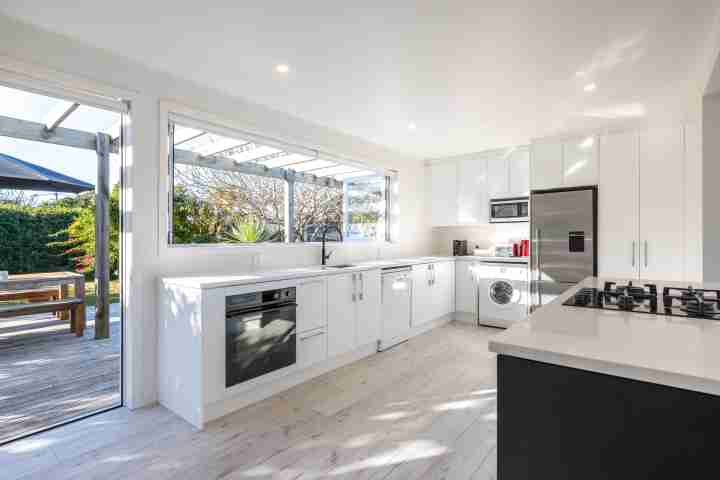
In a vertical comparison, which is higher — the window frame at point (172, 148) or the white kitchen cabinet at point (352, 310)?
the window frame at point (172, 148)

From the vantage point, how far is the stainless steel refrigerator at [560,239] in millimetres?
4000

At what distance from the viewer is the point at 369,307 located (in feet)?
11.8

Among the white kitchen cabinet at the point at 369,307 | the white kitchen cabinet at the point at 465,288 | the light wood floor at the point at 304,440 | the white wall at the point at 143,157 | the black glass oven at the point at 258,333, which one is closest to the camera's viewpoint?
the light wood floor at the point at 304,440

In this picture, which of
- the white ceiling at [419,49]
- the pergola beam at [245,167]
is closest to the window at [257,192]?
the pergola beam at [245,167]

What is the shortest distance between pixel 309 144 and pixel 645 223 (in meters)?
3.55

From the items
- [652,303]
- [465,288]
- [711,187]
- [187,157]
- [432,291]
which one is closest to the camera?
[652,303]

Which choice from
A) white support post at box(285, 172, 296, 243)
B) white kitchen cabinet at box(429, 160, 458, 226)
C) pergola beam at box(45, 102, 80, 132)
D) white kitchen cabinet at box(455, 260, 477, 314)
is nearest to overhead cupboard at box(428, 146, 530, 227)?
white kitchen cabinet at box(429, 160, 458, 226)

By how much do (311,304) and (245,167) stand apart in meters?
1.43

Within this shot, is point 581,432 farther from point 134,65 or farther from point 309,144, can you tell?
point 309,144

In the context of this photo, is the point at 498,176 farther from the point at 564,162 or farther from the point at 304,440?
the point at 304,440

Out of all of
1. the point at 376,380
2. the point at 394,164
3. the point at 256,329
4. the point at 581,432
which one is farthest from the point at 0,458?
the point at 394,164

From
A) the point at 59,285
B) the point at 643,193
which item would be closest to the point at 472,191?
the point at 643,193

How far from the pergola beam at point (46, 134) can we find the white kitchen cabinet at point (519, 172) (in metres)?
4.29

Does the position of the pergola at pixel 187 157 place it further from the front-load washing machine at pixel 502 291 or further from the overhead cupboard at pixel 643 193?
the overhead cupboard at pixel 643 193
